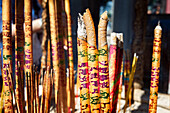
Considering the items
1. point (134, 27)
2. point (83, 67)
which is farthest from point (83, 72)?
point (134, 27)

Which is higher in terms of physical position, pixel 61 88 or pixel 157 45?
A: pixel 157 45

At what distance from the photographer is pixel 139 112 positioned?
1.50 metres

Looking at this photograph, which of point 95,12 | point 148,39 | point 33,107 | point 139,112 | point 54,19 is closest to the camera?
point 33,107

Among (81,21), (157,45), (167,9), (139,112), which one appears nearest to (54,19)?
(81,21)

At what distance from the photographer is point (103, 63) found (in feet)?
1.78

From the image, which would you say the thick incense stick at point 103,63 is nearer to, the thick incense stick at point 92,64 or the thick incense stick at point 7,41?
the thick incense stick at point 92,64

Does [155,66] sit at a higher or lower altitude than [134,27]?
lower

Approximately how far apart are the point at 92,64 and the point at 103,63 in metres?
0.03

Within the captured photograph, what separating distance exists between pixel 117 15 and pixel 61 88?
6.30 feet

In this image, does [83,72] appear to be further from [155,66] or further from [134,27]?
[134,27]

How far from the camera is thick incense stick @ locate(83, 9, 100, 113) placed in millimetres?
525

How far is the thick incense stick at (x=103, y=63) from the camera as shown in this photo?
52 centimetres

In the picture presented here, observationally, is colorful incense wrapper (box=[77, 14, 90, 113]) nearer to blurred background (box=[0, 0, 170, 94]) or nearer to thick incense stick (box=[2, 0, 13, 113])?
thick incense stick (box=[2, 0, 13, 113])

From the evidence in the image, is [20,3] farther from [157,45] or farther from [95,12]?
[95,12]
